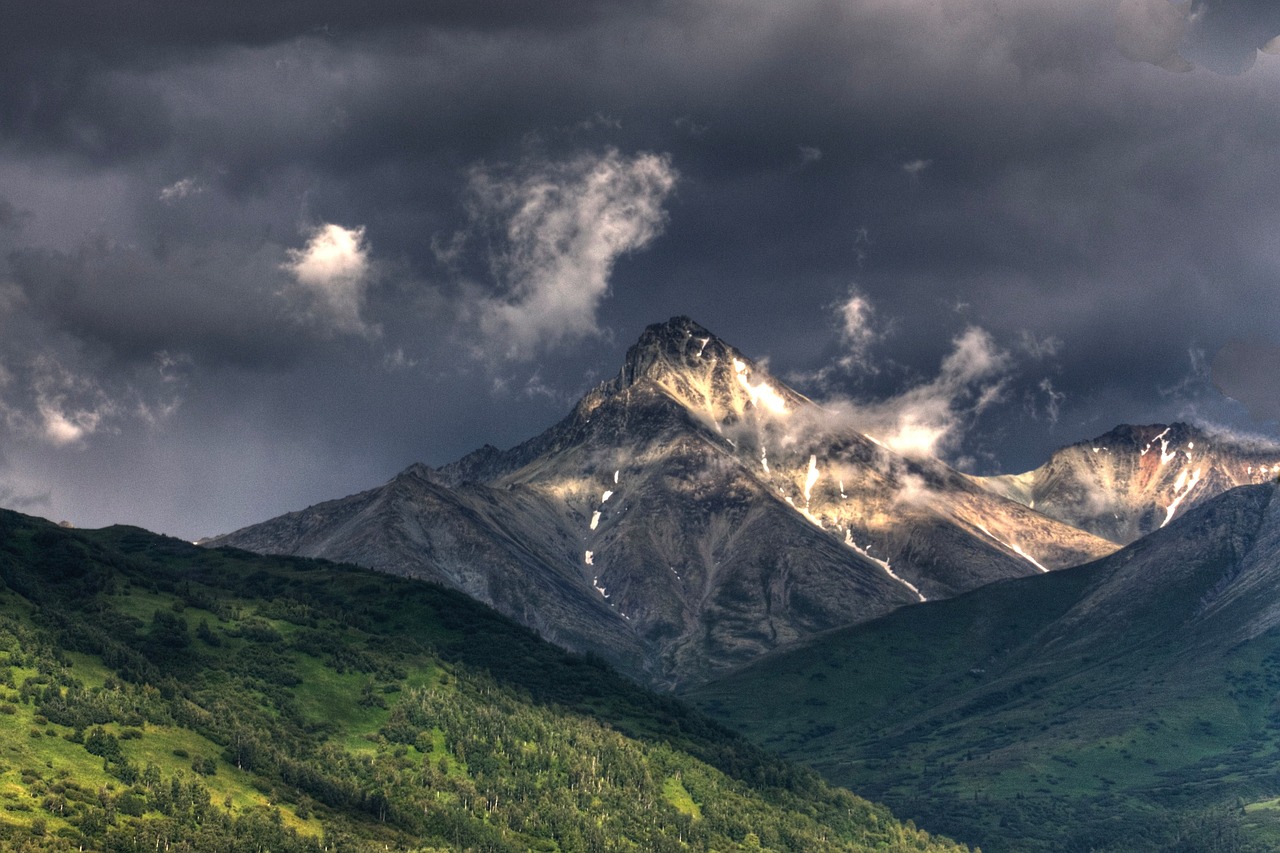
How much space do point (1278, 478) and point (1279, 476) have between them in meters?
2.87

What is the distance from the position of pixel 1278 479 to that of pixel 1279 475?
2470 millimetres

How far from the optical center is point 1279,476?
84375mm

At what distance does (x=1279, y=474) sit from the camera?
86.2 m

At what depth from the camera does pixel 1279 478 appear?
8356cm

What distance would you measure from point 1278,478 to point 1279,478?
3.76m

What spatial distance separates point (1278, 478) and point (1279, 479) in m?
3.48

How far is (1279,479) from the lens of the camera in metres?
83.8

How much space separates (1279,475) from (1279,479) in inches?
41.4

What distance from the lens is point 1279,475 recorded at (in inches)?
3337

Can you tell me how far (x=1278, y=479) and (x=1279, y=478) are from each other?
376cm

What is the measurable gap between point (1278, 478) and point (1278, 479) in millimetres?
62

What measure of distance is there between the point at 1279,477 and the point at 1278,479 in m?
2.46

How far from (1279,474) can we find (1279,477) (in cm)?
159
